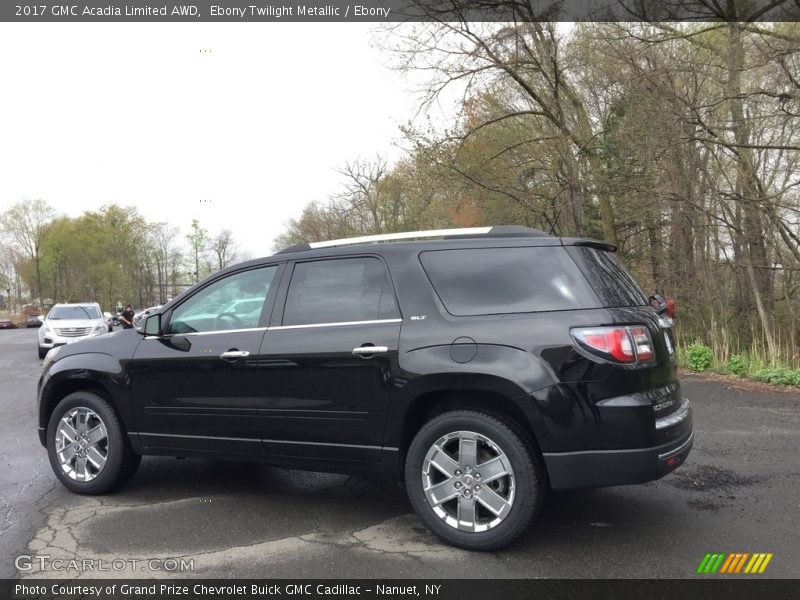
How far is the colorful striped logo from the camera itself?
329 centimetres

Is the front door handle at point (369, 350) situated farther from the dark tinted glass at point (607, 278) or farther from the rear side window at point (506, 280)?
the dark tinted glass at point (607, 278)

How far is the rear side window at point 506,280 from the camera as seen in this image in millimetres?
3671

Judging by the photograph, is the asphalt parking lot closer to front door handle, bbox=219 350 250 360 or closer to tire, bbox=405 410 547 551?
tire, bbox=405 410 547 551

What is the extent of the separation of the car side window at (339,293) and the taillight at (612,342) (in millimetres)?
1134

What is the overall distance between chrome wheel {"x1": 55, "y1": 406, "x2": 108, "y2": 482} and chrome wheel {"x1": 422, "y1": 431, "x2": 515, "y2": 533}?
266 cm

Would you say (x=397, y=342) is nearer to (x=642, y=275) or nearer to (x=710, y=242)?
(x=710, y=242)

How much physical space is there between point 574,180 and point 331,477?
1258 centimetres

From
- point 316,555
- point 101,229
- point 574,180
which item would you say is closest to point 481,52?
point 574,180

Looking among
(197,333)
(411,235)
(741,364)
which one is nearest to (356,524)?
(197,333)

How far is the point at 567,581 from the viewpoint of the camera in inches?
127

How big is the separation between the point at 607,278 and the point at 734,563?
1.70m

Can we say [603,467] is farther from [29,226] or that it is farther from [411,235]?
[29,226]

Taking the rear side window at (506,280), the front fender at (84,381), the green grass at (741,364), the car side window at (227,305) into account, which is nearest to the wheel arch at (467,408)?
the rear side window at (506,280)

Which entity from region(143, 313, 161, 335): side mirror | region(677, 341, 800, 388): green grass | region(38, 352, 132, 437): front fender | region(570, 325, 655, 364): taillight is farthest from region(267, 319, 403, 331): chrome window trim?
region(677, 341, 800, 388): green grass
